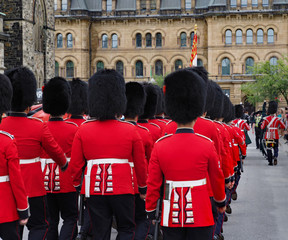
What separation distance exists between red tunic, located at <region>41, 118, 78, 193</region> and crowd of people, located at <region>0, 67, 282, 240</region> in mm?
11

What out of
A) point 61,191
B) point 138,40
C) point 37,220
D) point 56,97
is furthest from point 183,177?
point 138,40

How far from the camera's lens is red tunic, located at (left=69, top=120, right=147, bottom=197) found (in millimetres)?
5250

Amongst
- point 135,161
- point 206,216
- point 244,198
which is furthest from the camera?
point 244,198

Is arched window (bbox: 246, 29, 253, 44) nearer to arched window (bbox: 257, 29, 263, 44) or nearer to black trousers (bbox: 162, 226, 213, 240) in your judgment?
arched window (bbox: 257, 29, 263, 44)

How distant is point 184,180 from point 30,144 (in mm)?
1963

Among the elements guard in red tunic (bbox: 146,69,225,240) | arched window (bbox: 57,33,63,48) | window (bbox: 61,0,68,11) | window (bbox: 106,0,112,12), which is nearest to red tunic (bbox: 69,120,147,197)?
guard in red tunic (bbox: 146,69,225,240)

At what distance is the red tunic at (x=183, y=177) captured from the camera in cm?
448

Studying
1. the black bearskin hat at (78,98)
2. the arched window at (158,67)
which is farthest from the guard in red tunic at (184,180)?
the arched window at (158,67)

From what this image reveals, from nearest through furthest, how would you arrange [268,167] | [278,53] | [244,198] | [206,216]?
[206,216] → [244,198] → [268,167] → [278,53]

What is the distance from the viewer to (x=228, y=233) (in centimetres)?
805

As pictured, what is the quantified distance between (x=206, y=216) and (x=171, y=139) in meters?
0.70

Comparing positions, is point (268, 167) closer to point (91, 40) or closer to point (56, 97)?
point (56, 97)

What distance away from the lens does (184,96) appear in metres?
4.79

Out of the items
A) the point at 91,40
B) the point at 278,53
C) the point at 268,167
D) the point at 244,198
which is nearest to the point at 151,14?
the point at 91,40
